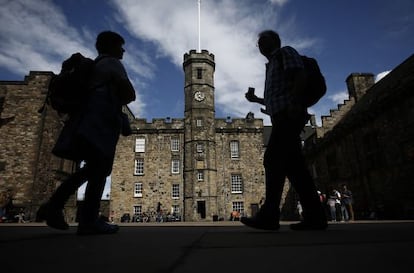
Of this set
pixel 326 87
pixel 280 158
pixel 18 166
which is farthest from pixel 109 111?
pixel 18 166

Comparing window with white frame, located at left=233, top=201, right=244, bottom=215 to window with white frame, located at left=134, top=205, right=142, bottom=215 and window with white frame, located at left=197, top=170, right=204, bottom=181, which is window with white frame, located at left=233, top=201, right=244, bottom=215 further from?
window with white frame, located at left=134, top=205, right=142, bottom=215

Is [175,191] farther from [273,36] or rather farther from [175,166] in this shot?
[273,36]

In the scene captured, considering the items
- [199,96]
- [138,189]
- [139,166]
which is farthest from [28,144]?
[199,96]

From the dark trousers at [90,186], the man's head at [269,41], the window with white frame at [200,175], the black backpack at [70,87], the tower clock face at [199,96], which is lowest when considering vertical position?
the dark trousers at [90,186]

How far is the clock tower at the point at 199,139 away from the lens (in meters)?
23.6

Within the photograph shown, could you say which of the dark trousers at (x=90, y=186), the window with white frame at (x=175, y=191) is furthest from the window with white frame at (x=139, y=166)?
the dark trousers at (x=90, y=186)

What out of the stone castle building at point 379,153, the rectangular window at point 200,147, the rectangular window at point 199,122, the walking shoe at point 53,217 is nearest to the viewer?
the walking shoe at point 53,217

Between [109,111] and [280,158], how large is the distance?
183cm

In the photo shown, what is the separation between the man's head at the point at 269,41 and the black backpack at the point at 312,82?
42 cm

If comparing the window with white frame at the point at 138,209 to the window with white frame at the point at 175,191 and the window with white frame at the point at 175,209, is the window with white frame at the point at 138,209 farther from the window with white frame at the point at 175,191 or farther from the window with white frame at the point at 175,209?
the window with white frame at the point at 175,191

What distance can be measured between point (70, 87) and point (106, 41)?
2.54 feet

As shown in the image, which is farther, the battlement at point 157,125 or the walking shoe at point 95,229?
the battlement at point 157,125

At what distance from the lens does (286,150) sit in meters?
2.78

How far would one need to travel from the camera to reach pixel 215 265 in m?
0.87
